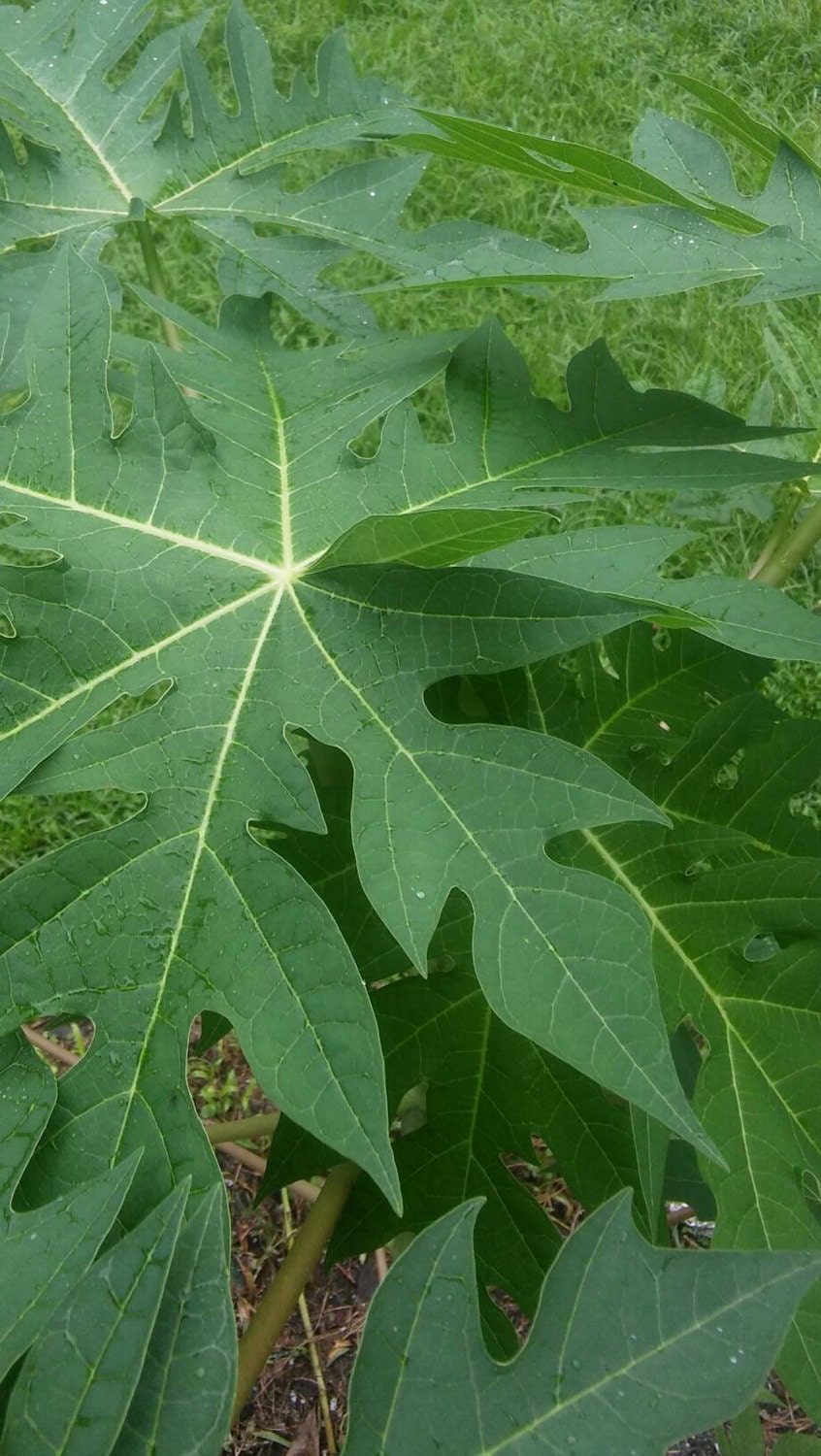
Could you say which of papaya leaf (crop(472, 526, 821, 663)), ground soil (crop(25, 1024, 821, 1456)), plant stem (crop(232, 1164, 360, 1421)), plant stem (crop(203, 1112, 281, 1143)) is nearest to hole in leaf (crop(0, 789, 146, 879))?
ground soil (crop(25, 1024, 821, 1456))

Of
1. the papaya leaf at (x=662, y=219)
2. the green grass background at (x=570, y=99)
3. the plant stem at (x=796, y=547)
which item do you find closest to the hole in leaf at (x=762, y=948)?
the plant stem at (x=796, y=547)

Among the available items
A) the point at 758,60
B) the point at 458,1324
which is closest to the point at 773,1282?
the point at 458,1324

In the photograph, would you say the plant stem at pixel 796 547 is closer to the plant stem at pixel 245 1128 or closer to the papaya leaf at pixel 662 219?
the papaya leaf at pixel 662 219

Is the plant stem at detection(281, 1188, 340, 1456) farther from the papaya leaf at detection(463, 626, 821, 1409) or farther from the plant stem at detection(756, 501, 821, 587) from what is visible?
the plant stem at detection(756, 501, 821, 587)

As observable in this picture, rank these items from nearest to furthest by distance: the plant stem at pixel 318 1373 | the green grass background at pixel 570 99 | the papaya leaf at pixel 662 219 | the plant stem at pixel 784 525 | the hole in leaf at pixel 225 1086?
the papaya leaf at pixel 662 219 < the plant stem at pixel 784 525 < the plant stem at pixel 318 1373 < the hole in leaf at pixel 225 1086 < the green grass background at pixel 570 99

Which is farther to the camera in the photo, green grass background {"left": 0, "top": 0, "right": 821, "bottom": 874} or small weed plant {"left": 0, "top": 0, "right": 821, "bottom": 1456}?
green grass background {"left": 0, "top": 0, "right": 821, "bottom": 874}

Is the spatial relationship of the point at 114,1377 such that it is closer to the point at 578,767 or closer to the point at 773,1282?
the point at 773,1282
